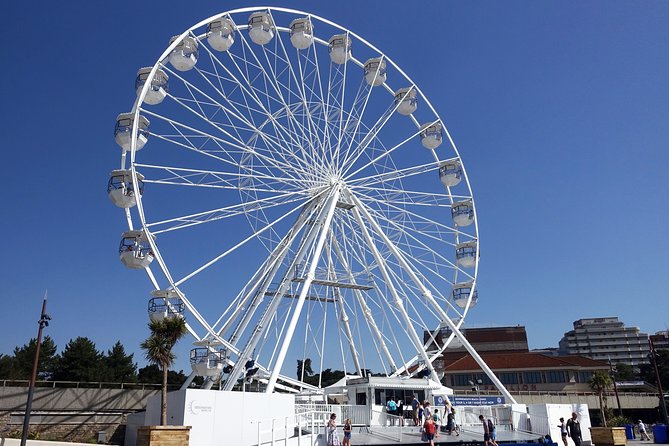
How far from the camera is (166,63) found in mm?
25047

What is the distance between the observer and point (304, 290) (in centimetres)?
2350

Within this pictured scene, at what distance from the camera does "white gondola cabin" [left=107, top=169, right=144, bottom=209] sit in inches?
894

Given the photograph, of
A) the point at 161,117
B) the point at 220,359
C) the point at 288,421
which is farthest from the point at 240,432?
the point at 161,117

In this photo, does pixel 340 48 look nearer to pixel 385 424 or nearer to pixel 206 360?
pixel 206 360

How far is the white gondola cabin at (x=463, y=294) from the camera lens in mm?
31719

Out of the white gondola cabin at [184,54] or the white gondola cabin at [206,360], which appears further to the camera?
the white gondola cabin at [184,54]

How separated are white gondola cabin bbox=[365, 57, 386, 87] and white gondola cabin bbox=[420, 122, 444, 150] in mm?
4019

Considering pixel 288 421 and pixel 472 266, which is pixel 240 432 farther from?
pixel 472 266

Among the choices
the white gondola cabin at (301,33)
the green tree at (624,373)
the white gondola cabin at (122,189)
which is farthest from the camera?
the green tree at (624,373)

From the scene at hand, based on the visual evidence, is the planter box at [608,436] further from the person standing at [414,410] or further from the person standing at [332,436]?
the person standing at [332,436]

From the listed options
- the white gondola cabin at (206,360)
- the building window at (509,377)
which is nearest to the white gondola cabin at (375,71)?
the white gondola cabin at (206,360)

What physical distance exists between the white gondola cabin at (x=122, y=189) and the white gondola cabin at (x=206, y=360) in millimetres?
6602

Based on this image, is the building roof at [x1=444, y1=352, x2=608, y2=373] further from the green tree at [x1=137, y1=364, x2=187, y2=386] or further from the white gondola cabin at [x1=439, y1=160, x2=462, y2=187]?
the white gondola cabin at [x1=439, y1=160, x2=462, y2=187]

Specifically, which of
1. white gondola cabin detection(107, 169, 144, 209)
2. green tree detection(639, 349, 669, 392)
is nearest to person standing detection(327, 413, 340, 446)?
white gondola cabin detection(107, 169, 144, 209)
